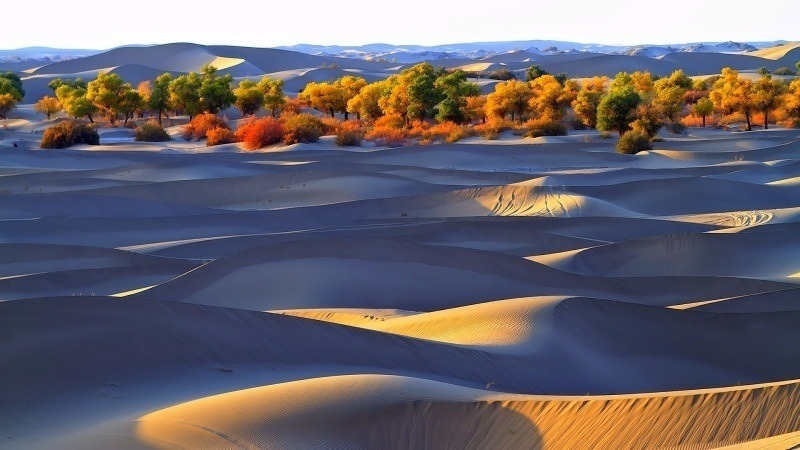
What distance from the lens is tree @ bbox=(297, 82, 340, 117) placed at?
157ft

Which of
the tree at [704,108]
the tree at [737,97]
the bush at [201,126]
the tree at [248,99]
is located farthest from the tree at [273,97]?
the tree at [737,97]

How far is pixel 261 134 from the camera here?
3512cm

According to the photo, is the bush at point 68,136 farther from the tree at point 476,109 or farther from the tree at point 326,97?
the tree at point 476,109

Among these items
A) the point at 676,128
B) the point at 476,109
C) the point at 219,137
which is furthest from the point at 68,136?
the point at 676,128

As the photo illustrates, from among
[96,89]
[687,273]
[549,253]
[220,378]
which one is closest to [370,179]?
[549,253]

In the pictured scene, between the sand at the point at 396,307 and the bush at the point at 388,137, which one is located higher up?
the sand at the point at 396,307

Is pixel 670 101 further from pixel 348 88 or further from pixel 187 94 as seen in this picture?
pixel 187 94

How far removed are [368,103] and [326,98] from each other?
364 cm

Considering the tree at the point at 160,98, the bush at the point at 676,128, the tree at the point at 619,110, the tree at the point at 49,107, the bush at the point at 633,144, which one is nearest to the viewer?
the bush at the point at 633,144

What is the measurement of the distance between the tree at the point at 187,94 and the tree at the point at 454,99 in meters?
11.1

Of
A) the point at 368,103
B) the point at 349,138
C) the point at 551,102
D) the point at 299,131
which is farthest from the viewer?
the point at 368,103

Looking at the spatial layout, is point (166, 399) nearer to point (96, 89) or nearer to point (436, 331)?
point (436, 331)

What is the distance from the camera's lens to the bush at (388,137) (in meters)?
36.2

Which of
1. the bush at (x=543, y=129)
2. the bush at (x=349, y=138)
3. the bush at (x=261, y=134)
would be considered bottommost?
the bush at (x=543, y=129)
